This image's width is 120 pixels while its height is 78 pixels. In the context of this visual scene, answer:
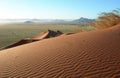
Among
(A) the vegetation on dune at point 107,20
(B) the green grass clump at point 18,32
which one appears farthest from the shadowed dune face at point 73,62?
(B) the green grass clump at point 18,32

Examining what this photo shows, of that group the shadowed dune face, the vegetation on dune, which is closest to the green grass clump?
the vegetation on dune

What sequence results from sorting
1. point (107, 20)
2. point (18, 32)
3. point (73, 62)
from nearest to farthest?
point (73, 62) < point (107, 20) < point (18, 32)

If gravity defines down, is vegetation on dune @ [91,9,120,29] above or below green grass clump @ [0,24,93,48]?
above

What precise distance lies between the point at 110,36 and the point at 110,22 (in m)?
5.06

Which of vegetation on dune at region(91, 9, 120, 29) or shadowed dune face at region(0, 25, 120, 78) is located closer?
shadowed dune face at region(0, 25, 120, 78)

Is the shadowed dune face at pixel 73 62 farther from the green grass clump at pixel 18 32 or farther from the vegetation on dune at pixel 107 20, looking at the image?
the green grass clump at pixel 18 32

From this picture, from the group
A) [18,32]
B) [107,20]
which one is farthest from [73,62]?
[18,32]

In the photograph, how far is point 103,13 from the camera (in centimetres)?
1415

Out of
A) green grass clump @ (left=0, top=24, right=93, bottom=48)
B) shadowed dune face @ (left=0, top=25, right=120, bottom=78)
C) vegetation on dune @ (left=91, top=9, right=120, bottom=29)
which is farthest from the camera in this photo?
green grass clump @ (left=0, top=24, right=93, bottom=48)

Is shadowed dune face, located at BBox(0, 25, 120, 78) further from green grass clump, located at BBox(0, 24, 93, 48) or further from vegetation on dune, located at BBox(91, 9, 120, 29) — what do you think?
green grass clump, located at BBox(0, 24, 93, 48)

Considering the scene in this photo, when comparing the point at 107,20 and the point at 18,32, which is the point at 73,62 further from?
the point at 18,32

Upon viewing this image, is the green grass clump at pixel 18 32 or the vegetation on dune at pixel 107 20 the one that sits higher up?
the vegetation on dune at pixel 107 20

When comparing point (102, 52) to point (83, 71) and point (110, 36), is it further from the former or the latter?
point (110, 36)

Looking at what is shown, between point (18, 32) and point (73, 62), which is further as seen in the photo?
point (18, 32)
